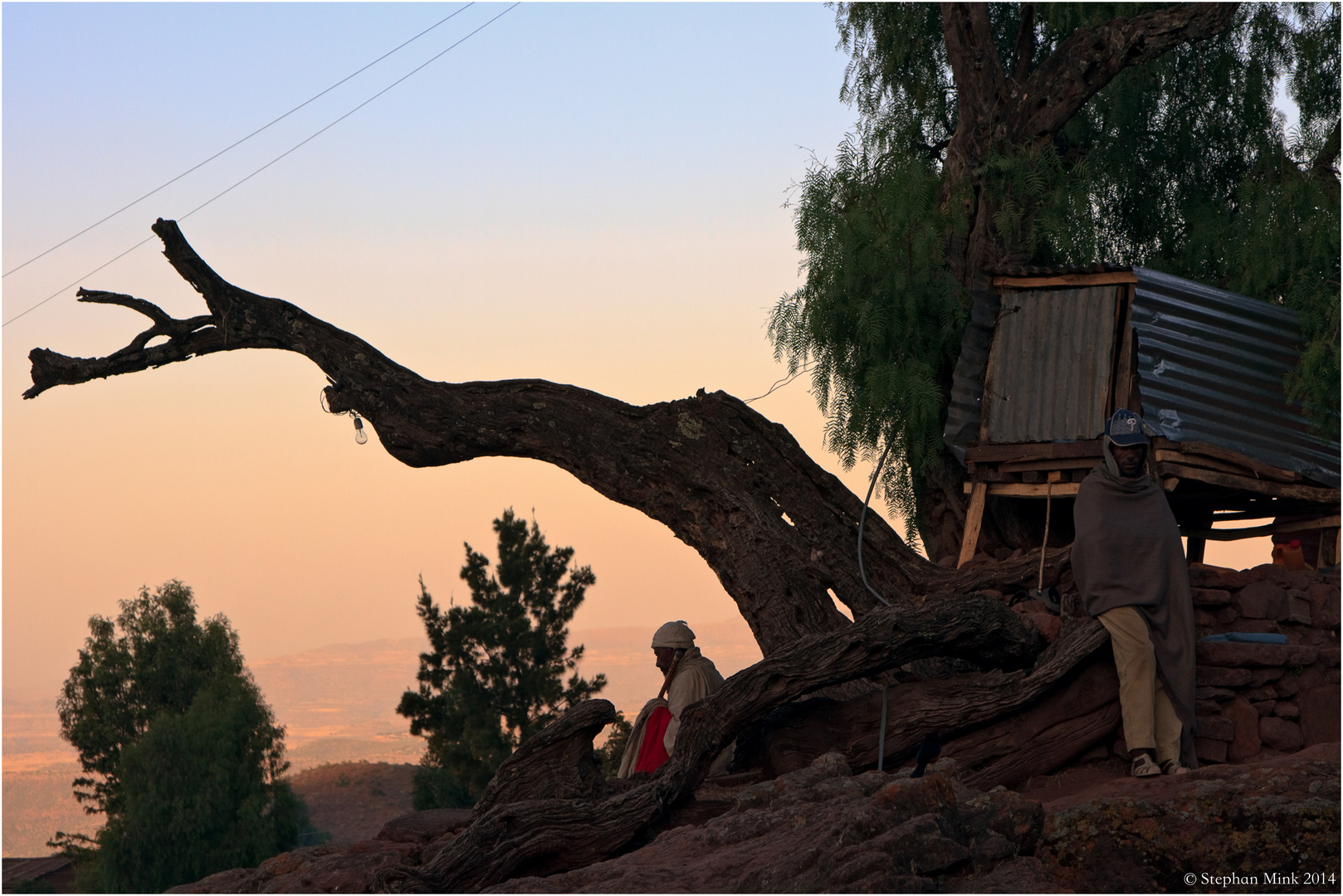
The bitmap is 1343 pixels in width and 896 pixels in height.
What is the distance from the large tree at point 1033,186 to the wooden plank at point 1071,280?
25cm

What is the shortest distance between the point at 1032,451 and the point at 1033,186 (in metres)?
2.40

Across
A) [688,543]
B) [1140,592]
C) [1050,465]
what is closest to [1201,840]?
[1140,592]

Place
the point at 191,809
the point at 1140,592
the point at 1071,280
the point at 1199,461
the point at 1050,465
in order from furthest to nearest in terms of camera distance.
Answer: the point at 191,809
the point at 1071,280
the point at 1050,465
the point at 1199,461
the point at 1140,592

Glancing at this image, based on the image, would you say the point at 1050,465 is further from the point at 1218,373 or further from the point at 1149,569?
the point at 1149,569

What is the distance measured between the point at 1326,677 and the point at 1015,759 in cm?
185

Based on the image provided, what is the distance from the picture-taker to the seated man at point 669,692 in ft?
24.5

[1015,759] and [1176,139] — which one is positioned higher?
[1176,139]

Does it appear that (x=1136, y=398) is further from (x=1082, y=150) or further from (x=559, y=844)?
(x=559, y=844)

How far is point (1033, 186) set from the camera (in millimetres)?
10219

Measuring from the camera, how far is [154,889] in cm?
2447

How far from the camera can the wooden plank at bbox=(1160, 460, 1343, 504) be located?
8812mm

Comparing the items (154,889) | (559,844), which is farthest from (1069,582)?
(154,889)

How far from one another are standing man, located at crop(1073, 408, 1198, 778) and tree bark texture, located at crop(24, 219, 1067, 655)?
1604 millimetres

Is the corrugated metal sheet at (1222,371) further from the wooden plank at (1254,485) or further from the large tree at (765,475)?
the large tree at (765,475)
